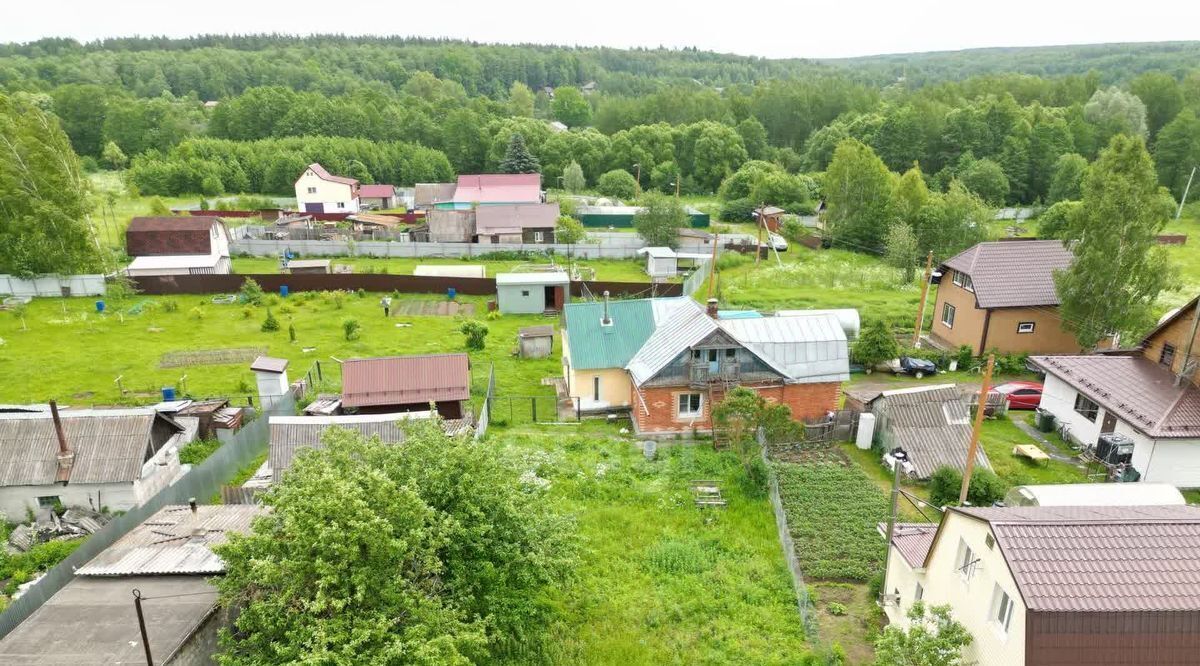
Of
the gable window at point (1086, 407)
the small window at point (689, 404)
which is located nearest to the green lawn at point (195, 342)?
the small window at point (689, 404)

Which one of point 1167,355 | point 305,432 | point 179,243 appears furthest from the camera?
point 179,243

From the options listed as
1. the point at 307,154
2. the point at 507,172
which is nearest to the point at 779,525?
the point at 507,172

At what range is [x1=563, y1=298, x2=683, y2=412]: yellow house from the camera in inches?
1126

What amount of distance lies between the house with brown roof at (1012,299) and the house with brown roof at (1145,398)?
5627 millimetres

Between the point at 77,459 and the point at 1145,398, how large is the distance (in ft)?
114

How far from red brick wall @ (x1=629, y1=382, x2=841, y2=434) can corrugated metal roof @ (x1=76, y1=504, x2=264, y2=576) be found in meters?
13.9

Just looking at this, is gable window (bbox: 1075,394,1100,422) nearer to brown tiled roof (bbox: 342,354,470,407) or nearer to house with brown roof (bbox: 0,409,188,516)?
brown tiled roof (bbox: 342,354,470,407)

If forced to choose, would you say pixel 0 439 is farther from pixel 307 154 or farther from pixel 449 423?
pixel 307 154

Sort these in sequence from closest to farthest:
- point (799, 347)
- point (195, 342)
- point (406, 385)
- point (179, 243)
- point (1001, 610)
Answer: point (1001, 610) < point (799, 347) < point (406, 385) < point (195, 342) < point (179, 243)

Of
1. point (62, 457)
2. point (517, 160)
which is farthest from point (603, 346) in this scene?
point (517, 160)

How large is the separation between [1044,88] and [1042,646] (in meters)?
121

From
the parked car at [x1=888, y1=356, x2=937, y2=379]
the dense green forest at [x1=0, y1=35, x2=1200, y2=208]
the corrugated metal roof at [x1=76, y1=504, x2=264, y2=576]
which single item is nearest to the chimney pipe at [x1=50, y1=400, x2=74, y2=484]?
the corrugated metal roof at [x1=76, y1=504, x2=264, y2=576]

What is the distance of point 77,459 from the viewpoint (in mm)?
21641

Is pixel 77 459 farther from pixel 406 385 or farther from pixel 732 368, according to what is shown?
pixel 732 368
